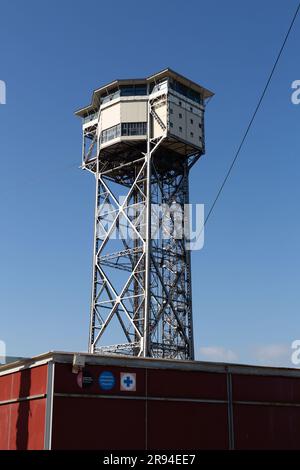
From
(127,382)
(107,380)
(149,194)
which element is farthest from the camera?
(149,194)

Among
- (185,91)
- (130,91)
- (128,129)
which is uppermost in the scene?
(185,91)

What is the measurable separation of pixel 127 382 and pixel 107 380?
0.89 m

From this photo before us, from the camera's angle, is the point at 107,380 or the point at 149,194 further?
the point at 149,194

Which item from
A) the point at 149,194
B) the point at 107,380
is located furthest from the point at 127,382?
the point at 149,194

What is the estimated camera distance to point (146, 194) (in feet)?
195

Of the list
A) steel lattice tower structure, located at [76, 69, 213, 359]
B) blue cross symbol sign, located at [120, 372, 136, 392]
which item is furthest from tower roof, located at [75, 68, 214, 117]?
blue cross symbol sign, located at [120, 372, 136, 392]

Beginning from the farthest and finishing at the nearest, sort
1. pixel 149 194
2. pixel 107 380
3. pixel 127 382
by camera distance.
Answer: pixel 149 194, pixel 127 382, pixel 107 380

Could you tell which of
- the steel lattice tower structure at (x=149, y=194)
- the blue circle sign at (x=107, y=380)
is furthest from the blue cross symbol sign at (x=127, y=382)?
the steel lattice tower structure at (x=149, y=194)

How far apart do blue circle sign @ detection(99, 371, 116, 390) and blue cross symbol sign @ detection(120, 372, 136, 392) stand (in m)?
0.38

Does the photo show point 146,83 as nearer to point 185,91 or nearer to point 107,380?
point 185,91

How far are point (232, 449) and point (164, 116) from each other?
38285 millimetres

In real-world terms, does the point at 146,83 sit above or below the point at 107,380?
above

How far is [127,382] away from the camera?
2497 centimetres

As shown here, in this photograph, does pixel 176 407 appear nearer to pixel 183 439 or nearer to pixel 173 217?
pixel 183 439
